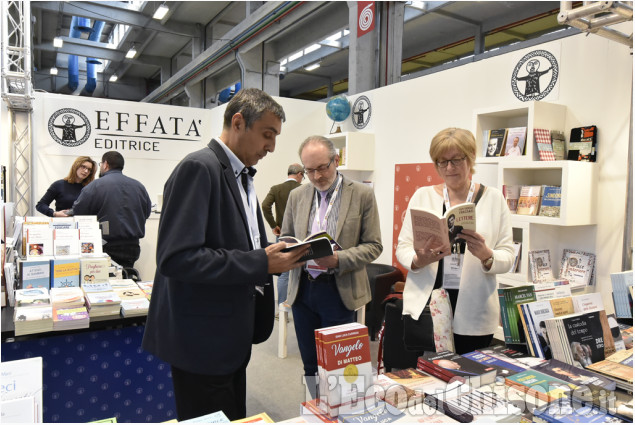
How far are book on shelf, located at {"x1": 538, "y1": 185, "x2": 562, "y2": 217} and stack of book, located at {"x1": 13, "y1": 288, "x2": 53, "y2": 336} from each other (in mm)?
3129

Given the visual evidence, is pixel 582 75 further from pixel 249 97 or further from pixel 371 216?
pixel 249 97

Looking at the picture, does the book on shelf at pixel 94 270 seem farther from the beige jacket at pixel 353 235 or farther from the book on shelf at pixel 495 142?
the book on shelf at pixel 495 142

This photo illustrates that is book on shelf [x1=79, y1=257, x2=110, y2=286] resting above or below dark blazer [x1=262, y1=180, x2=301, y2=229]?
below

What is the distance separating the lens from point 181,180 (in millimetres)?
1397

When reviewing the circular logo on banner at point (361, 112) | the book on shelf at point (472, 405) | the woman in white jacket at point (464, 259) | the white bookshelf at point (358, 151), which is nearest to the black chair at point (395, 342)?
the woman in white jacket at point (464, 259)

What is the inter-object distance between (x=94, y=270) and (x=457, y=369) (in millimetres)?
2335

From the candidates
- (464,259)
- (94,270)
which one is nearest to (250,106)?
(464,259)

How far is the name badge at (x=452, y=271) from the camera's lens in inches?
77.6

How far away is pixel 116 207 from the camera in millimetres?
4230

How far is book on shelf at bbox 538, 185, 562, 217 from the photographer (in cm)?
304

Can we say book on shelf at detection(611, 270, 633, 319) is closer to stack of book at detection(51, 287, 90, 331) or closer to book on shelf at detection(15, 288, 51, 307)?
stack of book at detection(51, 287, 90, 331)

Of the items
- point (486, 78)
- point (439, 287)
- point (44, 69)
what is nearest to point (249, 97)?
point (439, 287)

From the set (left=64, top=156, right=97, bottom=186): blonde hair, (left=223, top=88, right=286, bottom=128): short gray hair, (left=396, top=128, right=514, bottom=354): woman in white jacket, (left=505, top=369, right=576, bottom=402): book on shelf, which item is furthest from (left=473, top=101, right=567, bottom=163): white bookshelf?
(left=64, top=156, right=97, bottom=186): blonde hair

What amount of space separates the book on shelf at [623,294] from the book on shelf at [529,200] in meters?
1.12
